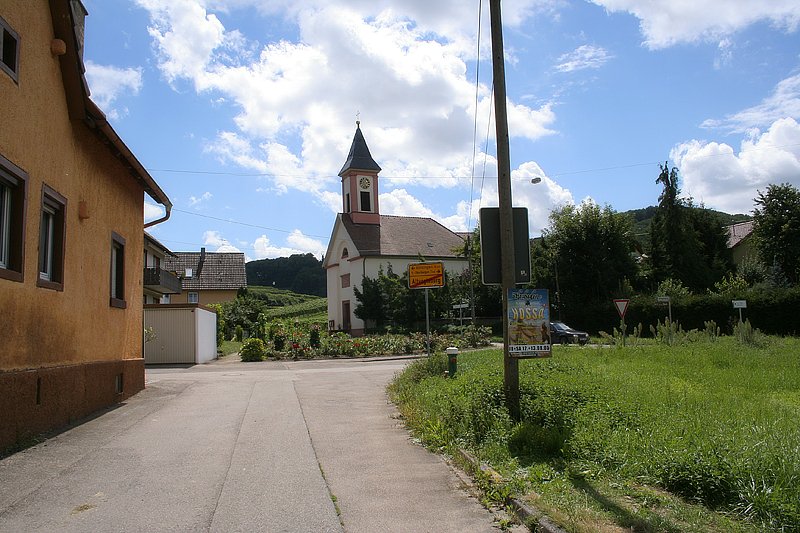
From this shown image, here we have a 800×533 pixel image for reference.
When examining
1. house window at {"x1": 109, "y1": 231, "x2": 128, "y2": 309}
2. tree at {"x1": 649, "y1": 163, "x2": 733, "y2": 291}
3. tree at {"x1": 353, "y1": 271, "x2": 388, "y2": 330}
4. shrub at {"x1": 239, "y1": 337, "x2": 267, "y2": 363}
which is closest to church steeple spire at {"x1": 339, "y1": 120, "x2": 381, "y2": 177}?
tree at {"x1": 353, "y1": 271, "x2": 388, "y2": 330}

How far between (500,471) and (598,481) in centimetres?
106

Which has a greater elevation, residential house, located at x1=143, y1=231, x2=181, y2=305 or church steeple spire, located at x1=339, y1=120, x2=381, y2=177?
church steeple spire, located at x1=339, y1=120, x2=381, y2=177

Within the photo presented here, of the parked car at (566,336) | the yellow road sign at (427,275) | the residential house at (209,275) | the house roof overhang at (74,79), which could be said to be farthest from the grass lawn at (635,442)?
the residential house at (209,275)

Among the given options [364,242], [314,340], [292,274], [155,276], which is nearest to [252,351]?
[314,340]

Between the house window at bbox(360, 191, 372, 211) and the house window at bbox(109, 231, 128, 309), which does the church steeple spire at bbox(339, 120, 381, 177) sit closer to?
the house window at bbox(360, 191, 372, 211)

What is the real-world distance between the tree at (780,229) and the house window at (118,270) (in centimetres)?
4081

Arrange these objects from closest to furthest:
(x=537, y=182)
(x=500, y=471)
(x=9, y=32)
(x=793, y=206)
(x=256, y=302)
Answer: (x=500, y=471), (x=9, y=32), (x=537, y=182), (x=793, y=206), (x=256, y=302)

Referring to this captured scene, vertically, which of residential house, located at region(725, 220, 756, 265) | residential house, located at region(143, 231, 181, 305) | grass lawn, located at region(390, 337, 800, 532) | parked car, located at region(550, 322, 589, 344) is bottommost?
grass lawn, located at region(390, 337, 800, 532)

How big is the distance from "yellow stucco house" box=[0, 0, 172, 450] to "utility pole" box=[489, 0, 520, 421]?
6331 mm

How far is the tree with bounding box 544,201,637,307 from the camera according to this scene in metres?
48.9

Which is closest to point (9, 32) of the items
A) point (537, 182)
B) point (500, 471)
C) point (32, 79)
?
point (32, 79)

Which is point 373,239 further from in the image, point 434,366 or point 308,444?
point 308,444

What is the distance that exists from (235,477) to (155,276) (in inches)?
1275

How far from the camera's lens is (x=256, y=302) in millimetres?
53281
